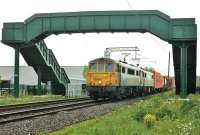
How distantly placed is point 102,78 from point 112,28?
7.25 m

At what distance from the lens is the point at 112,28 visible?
45906 mm

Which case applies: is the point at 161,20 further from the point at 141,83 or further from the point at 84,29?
Answer: the point at 141,83

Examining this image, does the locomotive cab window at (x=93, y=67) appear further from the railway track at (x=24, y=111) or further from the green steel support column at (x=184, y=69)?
the railway track at (x=24, y=111)

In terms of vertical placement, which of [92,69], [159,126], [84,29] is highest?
[84,29]

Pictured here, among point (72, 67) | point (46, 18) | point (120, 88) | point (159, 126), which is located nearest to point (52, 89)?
point (46, 18)

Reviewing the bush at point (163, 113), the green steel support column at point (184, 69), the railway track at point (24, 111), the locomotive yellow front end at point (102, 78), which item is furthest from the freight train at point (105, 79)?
the bush at point (163, 113)

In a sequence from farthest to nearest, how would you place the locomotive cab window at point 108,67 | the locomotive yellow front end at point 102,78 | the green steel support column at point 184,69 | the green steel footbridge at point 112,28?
the green steel footbridge at point 112,28 < the green steel support column at point 184,69 < the locomotive cab window at point 108,67 < the locomotive yellow front end at point 102,78

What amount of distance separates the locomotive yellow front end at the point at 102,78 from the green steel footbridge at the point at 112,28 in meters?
6.14

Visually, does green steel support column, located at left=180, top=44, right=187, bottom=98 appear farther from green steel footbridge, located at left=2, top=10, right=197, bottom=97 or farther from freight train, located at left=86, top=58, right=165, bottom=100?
freight train, located at left=86, top=58, right=165, bottom=100

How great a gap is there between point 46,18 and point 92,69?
9.56 metres

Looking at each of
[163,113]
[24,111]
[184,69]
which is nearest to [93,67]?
[184,69]

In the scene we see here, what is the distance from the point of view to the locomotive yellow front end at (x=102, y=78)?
39.6 meters

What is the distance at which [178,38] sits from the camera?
43.9 m

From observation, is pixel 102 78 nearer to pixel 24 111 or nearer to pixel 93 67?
pixel 93 67
